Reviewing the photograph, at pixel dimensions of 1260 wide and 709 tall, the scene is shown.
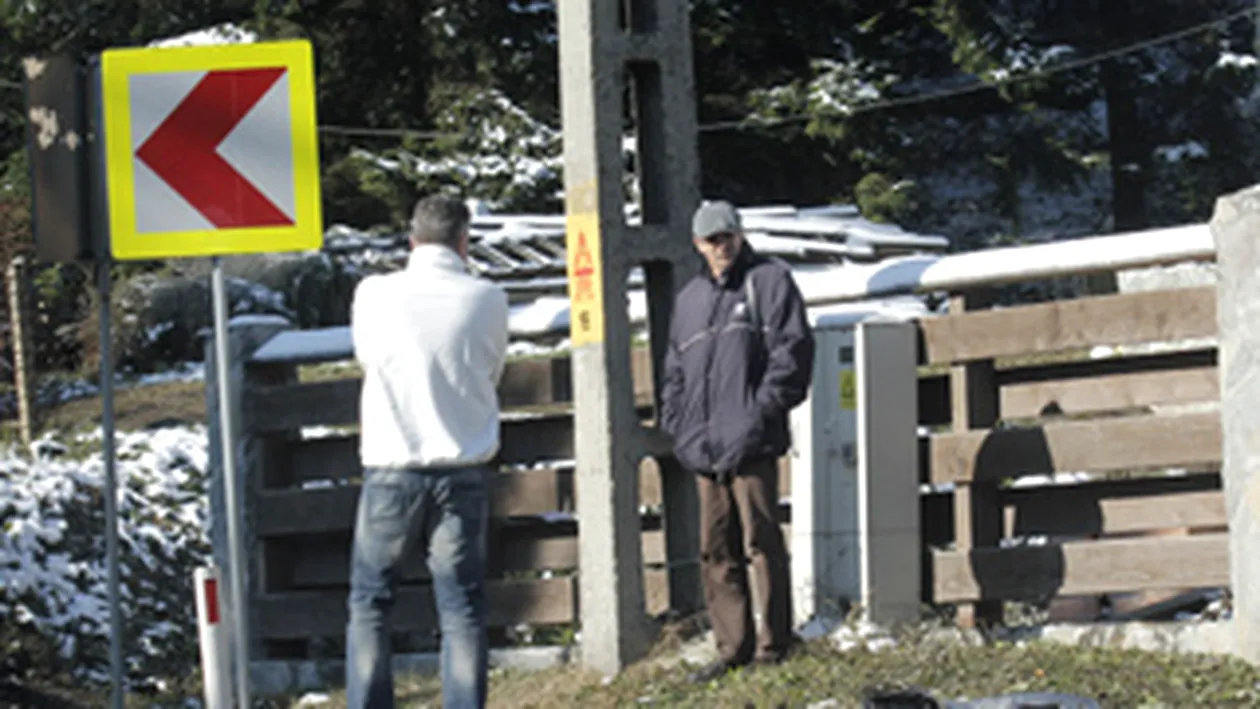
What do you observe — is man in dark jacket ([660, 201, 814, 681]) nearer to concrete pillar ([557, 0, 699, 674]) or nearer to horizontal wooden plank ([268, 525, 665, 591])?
concrete pillar ([557, 0, 699, 674])

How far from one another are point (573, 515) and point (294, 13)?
23.0m

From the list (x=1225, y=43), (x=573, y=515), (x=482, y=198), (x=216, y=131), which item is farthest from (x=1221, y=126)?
(x=216, y=131)

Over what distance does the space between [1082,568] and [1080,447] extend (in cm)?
47

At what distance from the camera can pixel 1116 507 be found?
8773 millimetres

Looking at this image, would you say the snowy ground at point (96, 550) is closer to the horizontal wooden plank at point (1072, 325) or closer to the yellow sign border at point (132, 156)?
the yellow sign border at point (132, 156)

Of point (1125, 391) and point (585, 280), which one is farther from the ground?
point (585, 280)

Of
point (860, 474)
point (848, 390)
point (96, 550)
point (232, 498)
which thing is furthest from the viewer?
point (96, 550)

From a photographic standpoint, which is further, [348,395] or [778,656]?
[348,395]

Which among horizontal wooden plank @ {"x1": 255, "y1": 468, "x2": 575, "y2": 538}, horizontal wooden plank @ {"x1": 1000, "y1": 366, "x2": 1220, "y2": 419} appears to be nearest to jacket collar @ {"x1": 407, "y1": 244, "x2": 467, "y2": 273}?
horizontal wooden plank @ {"x1": 1000, "y1": 366, "x2": 1220, "y2": 419}

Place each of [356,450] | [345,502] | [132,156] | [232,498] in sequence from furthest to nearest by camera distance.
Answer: [356,450] < [345,502] < [132,156] < [232,498]

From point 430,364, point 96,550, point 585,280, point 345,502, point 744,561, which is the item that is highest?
point 585,280

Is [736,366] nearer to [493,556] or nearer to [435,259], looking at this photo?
[435,259]

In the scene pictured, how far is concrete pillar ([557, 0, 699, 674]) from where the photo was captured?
9.34 metres

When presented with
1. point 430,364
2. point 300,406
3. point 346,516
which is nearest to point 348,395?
point 300,406
